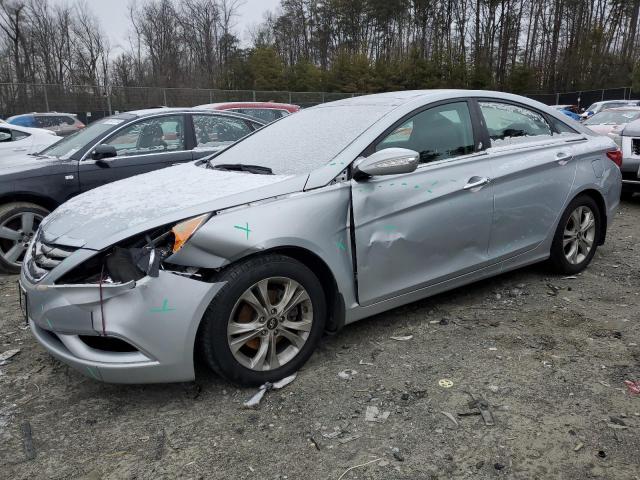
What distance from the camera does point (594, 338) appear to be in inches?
135

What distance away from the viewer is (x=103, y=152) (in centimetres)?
540

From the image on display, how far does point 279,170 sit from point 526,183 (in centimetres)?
194

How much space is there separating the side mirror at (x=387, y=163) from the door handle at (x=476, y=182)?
2.15 ft

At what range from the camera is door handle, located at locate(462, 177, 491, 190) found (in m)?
3.60

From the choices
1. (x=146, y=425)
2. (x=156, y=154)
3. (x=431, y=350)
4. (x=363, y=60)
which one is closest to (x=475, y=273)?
(x=431, y=350)

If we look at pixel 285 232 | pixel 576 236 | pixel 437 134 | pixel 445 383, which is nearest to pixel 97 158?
pixel 285 232

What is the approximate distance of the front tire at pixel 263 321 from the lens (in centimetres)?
267

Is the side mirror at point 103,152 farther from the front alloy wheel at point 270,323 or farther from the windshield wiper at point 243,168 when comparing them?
the front alloy wheel at point 270,323

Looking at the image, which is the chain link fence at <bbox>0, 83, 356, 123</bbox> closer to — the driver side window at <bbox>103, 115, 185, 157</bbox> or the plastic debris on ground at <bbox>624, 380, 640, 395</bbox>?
the driver side window at <bbox>103, 115, 185, 157</bbox>

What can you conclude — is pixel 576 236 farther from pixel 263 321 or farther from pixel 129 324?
pixel 129 324

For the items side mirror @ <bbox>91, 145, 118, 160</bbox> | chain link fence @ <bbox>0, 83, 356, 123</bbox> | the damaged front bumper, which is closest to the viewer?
the damaged front bumper

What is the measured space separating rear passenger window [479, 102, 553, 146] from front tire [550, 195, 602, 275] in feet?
2.28

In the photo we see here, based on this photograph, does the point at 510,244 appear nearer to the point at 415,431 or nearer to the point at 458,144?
the point at 458,144

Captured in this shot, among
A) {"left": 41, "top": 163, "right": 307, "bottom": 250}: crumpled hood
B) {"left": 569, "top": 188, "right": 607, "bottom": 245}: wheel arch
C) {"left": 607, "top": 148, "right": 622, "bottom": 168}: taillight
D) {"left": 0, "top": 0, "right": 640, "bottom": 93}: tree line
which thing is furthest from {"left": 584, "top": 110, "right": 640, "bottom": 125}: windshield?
{"left": 0, "top": 0, "right": 640, "bottom": 93}: tree line
